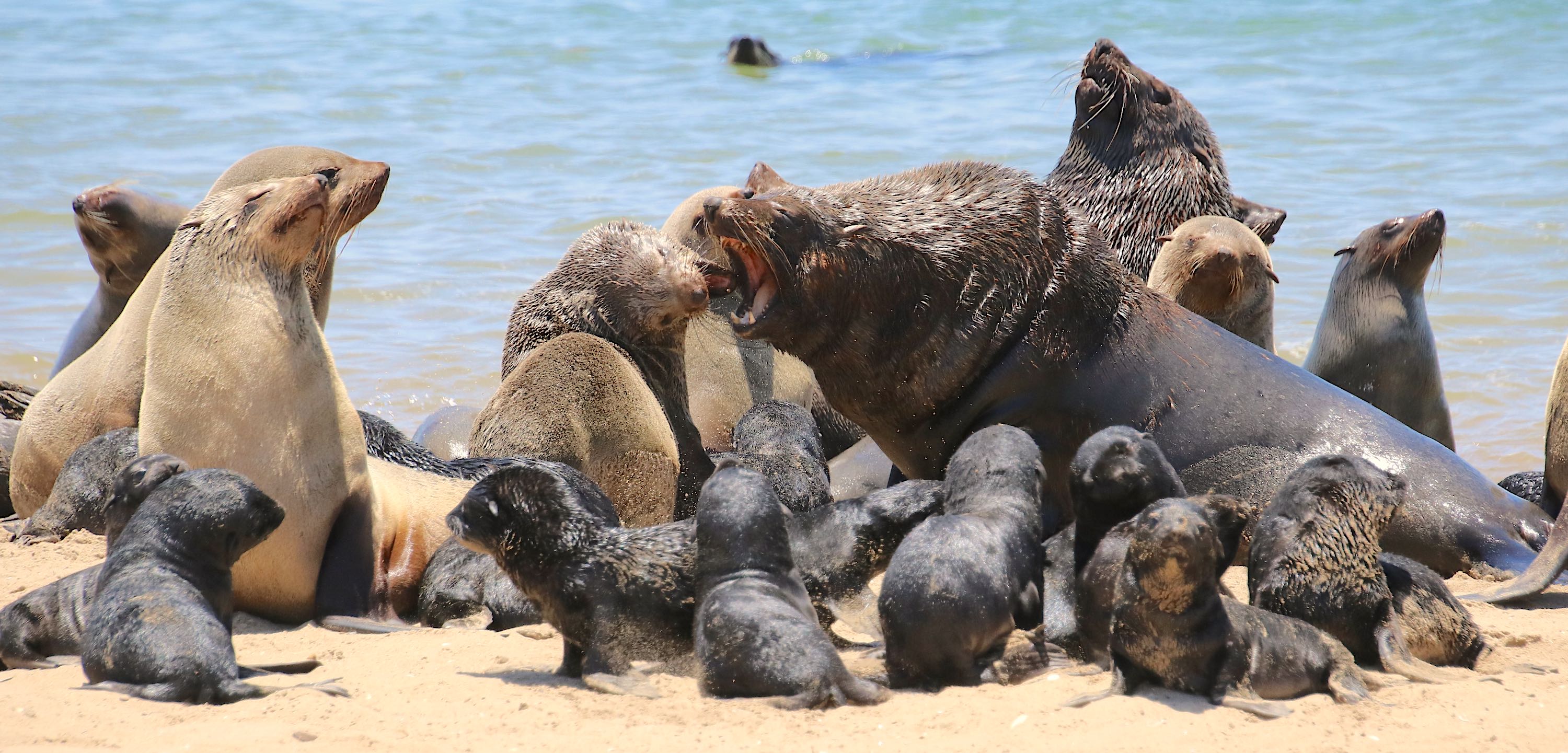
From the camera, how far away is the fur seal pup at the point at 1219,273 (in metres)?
7.10

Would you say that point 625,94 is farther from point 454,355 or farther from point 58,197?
point 454,355

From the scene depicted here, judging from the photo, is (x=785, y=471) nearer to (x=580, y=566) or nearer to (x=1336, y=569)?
(x=580, y=566)

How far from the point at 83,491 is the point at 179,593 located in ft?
7.04

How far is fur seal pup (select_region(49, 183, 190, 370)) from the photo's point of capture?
7.42 m

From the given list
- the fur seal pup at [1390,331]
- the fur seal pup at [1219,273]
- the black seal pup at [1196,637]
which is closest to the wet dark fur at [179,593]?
the black seal pup at [1196,637]

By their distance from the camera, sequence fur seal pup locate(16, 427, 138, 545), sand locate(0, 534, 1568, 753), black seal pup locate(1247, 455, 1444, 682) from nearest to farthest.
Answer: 1. sand locate(0, 534, 1568, 753)
2. black seal pup locate(1247, 455, 1444, 682)
3. fur seal pup locate(16, 427, 138, 545)

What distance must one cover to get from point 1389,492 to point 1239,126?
1499 centimetres

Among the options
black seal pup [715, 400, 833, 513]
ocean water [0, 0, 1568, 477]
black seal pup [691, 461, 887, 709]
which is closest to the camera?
black seal pup [691, 461, 887, 709]

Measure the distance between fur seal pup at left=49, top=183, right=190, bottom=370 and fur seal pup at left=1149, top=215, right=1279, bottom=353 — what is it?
4.78 m

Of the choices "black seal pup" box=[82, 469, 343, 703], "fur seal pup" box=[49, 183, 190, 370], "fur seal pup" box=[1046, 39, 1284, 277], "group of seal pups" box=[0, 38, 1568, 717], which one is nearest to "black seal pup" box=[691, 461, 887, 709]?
"group of seal pups" box=[0, 38, 1568, 717]

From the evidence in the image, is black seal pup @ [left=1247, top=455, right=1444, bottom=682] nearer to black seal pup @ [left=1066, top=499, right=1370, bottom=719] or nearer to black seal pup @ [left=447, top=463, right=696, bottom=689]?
black seal pup @ [left=1066, top=499, right=1370, bottom=719]

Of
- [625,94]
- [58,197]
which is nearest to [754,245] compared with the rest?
[58,197]

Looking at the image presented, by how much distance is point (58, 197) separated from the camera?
16.0m

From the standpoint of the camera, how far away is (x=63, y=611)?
4.36m
